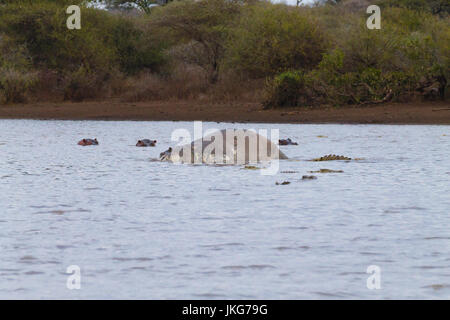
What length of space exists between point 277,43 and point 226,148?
17703 millimetres

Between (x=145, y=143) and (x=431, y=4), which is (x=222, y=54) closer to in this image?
(x=431, y=4)

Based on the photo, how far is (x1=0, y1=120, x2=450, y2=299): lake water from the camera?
19.4 ft

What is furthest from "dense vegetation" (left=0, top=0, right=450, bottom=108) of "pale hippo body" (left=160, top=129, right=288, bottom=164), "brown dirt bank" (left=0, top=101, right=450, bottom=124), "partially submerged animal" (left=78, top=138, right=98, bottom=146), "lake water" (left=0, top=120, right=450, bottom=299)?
"pale hippo body" (left=160, top=129, right=288, bottom=164)

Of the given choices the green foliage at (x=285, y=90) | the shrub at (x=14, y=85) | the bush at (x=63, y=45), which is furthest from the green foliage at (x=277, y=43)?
the shrub at (x=14, y=85)

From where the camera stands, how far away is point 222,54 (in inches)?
1487

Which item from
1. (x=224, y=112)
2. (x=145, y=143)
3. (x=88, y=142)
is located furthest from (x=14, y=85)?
(x=145, y=143)

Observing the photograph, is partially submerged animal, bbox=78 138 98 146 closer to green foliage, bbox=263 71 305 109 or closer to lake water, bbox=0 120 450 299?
lake water, bbox=0 120 450 299

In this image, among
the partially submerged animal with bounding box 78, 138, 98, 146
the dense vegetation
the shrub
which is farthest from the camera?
the shrub

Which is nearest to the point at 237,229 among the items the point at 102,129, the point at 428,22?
the point at 102,129

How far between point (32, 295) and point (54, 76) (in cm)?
3134

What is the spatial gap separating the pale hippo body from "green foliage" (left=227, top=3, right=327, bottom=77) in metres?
16.9

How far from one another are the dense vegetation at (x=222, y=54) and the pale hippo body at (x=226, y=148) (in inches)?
549

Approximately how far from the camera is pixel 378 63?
2936 cm

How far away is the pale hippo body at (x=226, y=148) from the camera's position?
47.5 feet
